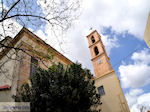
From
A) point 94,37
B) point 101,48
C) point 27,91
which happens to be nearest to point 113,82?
point 101,48

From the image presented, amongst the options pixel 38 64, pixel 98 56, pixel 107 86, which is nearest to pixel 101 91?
pixel 107 86

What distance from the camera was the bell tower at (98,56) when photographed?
1762cm

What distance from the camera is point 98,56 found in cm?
1922

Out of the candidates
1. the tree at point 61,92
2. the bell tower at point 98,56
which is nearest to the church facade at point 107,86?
the bell tower at point 98,56

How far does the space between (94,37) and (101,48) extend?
10.8 ft

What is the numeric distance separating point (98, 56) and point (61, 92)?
15472 millimetres

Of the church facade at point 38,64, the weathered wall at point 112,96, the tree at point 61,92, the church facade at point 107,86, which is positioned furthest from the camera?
the church facade at point 107,86

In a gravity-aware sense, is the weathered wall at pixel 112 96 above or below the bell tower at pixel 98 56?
below

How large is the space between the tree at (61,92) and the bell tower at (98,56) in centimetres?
1227

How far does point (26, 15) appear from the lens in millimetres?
4223

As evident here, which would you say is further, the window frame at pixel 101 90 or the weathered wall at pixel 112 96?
the window frame at pixel 101 90

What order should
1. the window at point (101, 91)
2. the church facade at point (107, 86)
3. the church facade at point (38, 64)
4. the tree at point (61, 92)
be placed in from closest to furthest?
the tree at point (61, 92) < the church facade at point (38, 64) < the church facade at point (107, 86) < the window at point (101, 91)

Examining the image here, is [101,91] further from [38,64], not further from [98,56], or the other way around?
[38,64]

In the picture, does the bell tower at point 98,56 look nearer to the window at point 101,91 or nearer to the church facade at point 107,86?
the church facade at point 107,86
